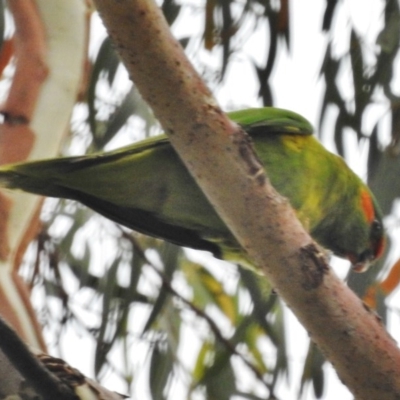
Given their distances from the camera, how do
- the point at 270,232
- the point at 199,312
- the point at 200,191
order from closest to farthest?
the point at 270,232, the point at 200,191, the point at 199,312

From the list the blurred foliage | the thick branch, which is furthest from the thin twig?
the thick branch


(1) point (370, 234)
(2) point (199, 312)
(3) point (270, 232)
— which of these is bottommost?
(3) point (270, 232)

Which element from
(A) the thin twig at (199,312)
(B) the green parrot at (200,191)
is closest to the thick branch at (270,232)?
(B) the green parrot at (200,191)

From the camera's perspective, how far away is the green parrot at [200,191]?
1.44 meters

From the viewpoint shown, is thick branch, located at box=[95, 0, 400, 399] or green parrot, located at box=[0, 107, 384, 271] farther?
green parrot, located at box=[0, 107, 384, 271]

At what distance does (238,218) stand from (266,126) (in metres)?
0.63

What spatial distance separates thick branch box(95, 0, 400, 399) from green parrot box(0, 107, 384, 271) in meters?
0.46

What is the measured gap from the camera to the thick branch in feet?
3.16

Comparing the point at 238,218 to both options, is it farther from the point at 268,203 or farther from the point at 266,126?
the point at 266,126

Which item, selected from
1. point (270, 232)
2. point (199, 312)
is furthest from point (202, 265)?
point (270, 232)

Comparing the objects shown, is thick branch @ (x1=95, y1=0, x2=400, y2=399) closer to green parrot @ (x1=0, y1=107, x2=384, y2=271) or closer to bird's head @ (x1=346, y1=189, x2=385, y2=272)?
green parrot @ (x1=0, y1=107, x2=384, y2=271)

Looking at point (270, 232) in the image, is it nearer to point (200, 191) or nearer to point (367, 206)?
point (200, 191)

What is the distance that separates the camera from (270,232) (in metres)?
1.01

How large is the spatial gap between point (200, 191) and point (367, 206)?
0.50 m
